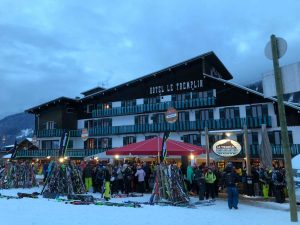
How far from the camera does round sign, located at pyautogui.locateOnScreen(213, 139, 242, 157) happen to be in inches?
734

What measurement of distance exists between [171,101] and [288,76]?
113ft

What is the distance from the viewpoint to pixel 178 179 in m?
14.9

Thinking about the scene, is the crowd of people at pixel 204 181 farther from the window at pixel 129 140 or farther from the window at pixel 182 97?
the window at pixel 129 140

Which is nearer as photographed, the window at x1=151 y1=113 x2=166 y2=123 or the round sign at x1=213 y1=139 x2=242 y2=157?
the round sign at x1=213 y1=139 x2=242 y2=157

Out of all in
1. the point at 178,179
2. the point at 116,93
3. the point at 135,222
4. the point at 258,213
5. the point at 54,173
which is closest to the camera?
A: the point at 135,222

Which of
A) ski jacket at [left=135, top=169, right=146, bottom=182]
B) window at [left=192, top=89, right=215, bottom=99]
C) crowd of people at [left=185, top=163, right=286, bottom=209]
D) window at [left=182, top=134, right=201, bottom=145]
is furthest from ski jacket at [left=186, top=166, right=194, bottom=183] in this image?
window at [left=192, top=89, right=215, bottom=99]

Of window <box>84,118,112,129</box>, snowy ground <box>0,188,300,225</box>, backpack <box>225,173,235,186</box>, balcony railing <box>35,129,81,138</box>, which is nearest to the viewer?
snowy ground <box>0,188,300,225</box>

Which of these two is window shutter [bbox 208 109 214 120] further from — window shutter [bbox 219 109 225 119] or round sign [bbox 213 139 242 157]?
round sign [bbox 213 139 242 157]

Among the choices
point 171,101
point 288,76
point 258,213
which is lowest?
point 258,213

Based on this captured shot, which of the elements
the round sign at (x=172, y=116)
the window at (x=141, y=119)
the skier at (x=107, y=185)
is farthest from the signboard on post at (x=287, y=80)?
the window at (x=141, y=119)

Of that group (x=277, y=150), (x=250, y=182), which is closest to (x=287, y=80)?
(x=250, y=182)

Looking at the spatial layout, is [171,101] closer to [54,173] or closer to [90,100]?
[90,100]

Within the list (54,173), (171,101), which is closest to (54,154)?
(171,101)

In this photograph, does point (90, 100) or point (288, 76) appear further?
point (90, 100)
